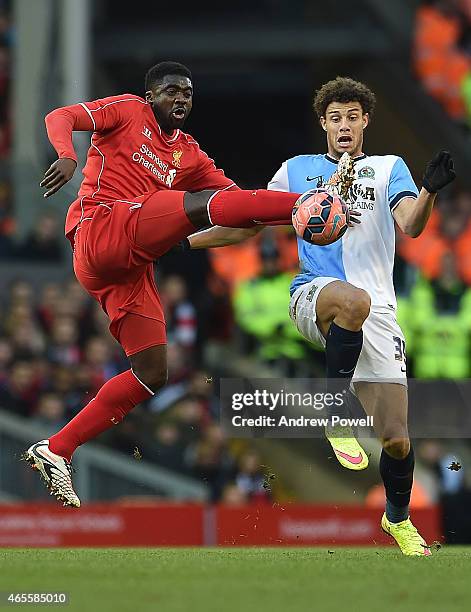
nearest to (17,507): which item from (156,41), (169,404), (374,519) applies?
(169,404)

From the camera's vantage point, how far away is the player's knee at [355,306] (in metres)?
7.25

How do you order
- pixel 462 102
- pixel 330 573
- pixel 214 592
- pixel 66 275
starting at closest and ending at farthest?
pixel 214 592
pixel 330 573
pixel 66 275
pixel 462 102

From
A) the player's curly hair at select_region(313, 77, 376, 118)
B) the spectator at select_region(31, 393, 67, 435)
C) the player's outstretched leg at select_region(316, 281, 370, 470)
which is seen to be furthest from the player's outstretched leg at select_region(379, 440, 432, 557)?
the spectator at select_region(31, 393, 67, 435)

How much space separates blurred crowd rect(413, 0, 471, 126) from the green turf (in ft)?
38.7

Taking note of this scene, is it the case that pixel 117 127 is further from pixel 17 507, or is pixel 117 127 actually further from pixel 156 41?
pixel 156 41

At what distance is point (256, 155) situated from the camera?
2367 centimetres

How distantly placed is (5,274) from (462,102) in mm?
6909

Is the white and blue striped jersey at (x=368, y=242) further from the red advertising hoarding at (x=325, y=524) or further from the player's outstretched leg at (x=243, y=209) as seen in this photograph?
the red advertising hoarding at (x=325, y=524)

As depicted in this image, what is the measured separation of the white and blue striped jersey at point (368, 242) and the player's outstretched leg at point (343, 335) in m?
0.25

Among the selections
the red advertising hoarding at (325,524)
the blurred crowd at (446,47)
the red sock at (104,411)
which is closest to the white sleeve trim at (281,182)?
the red sock at (104,411)

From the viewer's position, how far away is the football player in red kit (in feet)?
23.5

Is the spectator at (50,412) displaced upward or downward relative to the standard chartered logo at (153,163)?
downward

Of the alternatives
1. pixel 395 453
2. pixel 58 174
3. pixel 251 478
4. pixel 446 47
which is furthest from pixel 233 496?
pixel 446 47

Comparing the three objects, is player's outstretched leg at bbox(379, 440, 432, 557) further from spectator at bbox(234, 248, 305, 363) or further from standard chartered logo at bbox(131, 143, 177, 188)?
spectator at bbox(234, 248, 305, 363)
